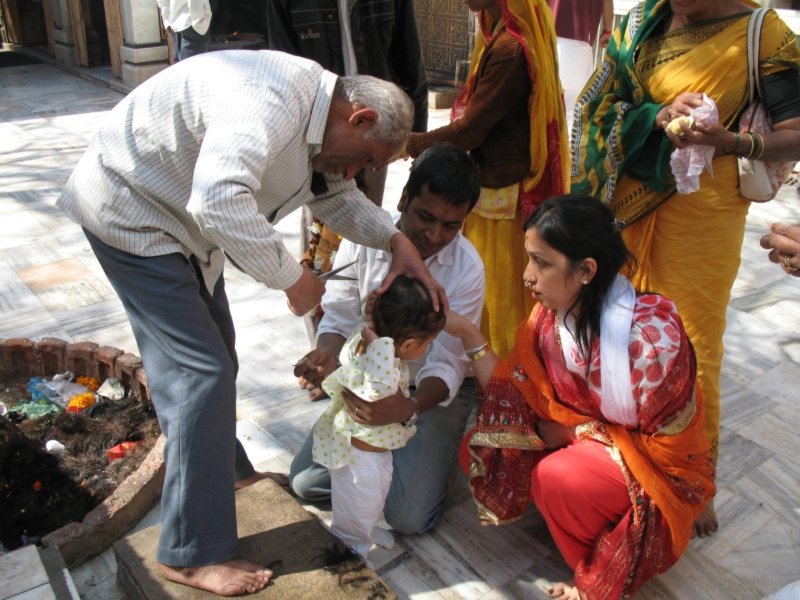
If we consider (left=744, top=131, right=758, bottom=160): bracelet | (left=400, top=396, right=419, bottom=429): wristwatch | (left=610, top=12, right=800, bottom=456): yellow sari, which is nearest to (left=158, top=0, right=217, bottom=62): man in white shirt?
(left=610, top=12, right=800, bottom=456): yellow sari

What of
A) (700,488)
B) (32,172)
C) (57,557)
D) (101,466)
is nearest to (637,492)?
(700,488)

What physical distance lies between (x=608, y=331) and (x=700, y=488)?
620 mm

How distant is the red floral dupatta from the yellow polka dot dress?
33cm

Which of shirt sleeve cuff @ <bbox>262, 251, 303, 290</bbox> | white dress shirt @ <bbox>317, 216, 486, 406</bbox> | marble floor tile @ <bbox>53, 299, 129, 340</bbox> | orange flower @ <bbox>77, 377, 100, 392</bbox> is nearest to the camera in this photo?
shirt sleeve cuff @ <bbox>262, 251, 303, 290</bbox>

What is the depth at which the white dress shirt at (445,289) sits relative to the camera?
2.74 metres

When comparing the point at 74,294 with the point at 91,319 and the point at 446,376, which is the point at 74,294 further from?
the point at 446,376

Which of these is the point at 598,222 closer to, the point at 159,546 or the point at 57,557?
the point at 159,546

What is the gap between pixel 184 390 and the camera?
6.98ft

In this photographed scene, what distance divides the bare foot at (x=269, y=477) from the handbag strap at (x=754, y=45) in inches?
89.7

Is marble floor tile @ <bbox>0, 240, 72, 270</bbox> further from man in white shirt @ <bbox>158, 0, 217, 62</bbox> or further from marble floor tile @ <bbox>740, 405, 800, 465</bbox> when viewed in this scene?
marble floor tile @ <bbox>740, 405, 800, 465</bbox>

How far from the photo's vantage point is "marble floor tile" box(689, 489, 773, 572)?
8.72 ft

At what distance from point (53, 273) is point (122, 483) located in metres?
2.59

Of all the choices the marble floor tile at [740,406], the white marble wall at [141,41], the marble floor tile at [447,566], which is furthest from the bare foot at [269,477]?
the white marble wall at [141,41]

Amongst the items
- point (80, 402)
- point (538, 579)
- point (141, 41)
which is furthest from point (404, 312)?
point (141, 41)
